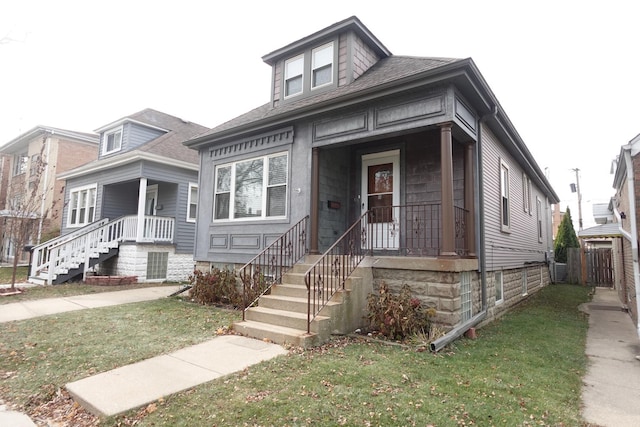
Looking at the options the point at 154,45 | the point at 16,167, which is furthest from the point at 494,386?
the point at 16,167

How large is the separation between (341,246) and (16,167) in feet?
81.9

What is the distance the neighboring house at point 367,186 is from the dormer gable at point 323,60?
0.03m

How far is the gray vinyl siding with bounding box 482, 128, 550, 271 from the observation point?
759 cm

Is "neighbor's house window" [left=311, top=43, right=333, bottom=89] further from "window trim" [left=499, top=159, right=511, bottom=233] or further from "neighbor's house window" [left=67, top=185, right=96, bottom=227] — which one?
"neighbor's house window" [left=67, top=185, right=96, bottom=227]

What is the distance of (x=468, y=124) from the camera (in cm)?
667

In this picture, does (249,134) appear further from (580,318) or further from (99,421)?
(580,318)

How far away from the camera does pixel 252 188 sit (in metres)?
8.98

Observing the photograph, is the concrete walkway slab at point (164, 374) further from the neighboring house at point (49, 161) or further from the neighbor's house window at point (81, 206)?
the neighboring house at point (49, 161)

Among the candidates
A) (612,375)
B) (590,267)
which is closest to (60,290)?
(612,375)

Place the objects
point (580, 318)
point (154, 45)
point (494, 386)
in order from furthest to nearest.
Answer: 1. point (154, 45)
2. point (580, 318)
3. point (494, 386)

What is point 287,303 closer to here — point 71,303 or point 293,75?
point 71,303

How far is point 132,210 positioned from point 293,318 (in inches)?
524

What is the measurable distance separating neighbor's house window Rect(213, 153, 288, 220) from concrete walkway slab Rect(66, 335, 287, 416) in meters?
3.89

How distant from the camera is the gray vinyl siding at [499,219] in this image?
7590 millimetres
